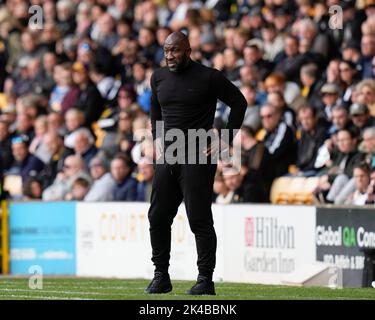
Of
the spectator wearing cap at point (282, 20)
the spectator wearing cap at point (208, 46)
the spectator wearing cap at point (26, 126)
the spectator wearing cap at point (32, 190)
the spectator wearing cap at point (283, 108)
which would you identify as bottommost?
the spectator wearing cap at point (32, 190)

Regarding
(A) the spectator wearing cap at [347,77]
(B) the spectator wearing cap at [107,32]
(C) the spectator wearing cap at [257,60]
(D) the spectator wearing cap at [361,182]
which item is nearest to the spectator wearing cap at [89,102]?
(B) the spectator wearing cap at [107,32]

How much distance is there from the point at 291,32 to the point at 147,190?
3546 millimetres

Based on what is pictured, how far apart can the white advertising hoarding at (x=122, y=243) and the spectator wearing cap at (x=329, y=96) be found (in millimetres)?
2453

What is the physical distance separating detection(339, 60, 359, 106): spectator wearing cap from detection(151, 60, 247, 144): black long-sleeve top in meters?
6.70

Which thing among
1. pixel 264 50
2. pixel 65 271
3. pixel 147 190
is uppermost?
pixel 264 50

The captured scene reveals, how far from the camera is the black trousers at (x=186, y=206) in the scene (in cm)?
1124

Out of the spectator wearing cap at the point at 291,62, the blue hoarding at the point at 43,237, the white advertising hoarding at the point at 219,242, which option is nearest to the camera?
the white advertising hoarding at the point at 219,242

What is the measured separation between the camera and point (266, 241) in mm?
16531

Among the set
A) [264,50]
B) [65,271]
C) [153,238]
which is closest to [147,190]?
[65,271]

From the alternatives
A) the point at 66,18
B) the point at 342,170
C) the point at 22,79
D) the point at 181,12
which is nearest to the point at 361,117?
the point at 342,170

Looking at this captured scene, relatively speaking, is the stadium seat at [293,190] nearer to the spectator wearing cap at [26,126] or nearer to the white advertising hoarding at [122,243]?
the white advertising hoarding at [122,243]

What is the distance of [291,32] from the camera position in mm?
20297
